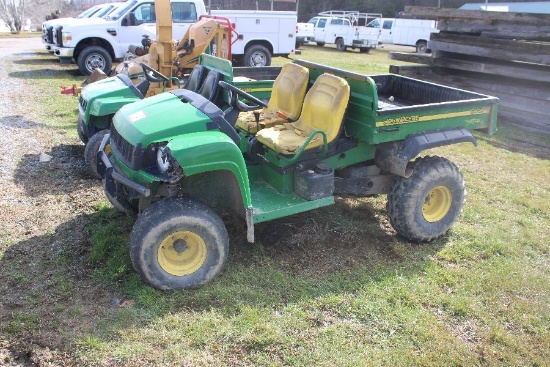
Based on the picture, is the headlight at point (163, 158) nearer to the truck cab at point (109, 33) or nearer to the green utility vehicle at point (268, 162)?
the green utility vehicle at point (268, 162)

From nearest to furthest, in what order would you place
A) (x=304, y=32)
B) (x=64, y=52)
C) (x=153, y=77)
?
(x=153, y=77) → (x=64, y=52) → (x=304, y=32)

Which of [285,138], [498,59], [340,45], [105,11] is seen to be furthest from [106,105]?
[340,45]

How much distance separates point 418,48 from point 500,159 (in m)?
20.7

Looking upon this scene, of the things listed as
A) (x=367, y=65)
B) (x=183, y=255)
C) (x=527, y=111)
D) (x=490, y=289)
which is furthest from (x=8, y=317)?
(x=367, y=65)

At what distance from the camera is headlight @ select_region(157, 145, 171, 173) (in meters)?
3.84

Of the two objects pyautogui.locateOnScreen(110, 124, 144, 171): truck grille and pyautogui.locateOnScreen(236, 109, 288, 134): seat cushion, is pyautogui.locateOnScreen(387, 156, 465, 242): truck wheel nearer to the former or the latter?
pyautogui.locateOnScreen(236, 109, 288, 134): seat cushion

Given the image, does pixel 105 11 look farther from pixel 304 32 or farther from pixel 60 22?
pixel 304 32

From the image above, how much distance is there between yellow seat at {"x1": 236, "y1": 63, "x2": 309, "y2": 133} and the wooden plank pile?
248 inches

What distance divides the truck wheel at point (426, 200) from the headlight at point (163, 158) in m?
2.21

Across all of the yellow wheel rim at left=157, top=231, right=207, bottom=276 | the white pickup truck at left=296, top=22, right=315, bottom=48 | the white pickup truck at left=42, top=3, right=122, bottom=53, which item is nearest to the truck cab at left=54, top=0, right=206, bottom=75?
the white pickup truck at left=42, top=3, right=122, bottom=53

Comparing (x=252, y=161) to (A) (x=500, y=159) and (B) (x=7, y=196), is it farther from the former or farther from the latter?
(A) (x=500, y=159)

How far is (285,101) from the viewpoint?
5.39 m

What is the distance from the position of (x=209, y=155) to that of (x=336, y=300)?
1.48 m

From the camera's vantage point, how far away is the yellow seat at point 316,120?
182 inches
